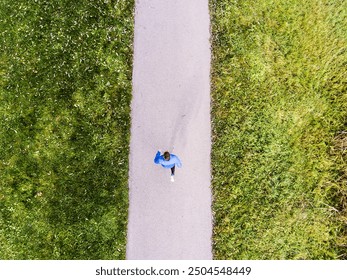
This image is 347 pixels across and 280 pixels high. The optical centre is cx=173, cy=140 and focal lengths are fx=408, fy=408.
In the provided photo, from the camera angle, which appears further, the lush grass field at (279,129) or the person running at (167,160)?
the lush grass field at (279,129)

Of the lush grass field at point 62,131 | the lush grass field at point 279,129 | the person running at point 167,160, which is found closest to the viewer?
the person running at point 167,160

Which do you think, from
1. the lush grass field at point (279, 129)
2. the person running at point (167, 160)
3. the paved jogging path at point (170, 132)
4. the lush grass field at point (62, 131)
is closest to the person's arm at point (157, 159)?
the person running at point (167, 160)

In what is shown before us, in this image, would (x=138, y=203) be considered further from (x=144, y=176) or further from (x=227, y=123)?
(x=227, y=123)

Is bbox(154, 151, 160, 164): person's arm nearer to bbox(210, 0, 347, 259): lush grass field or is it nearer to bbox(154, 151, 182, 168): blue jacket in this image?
bbox(154, 151, 182, 168): blue jacket

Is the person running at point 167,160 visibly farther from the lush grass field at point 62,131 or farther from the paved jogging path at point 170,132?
the lush grass field at point 62,131

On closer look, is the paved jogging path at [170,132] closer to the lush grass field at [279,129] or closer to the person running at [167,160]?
the lush grass field at [279,129]

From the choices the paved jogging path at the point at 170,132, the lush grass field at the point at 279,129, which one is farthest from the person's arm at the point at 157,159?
the lush grass field at the point at 279,129

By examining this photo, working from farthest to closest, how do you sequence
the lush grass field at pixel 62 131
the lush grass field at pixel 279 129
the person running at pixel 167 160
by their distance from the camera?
1. the lush grass field at pixel 279 129
2. the lush grass field at pixel 62 131
3. the person running at pixel 167 160
